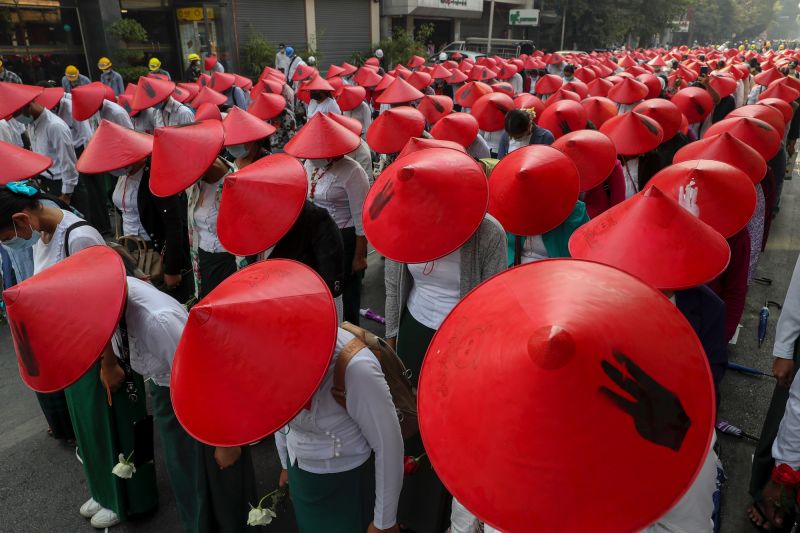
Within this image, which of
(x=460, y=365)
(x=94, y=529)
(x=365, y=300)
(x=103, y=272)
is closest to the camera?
(x=460, y=365)

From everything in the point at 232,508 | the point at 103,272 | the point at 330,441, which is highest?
the point at 103,272

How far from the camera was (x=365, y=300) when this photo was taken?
19.1ft

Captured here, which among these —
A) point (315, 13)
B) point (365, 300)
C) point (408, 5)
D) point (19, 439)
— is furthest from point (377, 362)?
point (408, 5)

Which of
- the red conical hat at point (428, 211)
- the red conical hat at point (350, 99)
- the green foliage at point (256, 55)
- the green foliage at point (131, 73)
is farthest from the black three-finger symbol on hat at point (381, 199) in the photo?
the green foliage at point (256, 55)

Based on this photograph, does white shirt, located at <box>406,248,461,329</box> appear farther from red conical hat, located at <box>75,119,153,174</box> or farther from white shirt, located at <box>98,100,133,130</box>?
white shirt, located at <box>98,100,133,130</box>

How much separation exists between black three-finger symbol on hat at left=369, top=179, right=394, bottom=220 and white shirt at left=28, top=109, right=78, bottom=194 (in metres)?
4.57

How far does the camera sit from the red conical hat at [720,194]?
9.36 ft

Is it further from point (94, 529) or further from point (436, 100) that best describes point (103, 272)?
point (436, 100)

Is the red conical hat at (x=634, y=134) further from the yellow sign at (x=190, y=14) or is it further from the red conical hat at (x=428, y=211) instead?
the yellow sign at (x=190, y=14)

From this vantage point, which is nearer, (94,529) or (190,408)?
(190,408)

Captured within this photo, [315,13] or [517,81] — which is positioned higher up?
[315,13]

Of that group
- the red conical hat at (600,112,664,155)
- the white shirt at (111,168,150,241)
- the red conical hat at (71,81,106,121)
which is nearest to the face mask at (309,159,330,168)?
the white shirt at (111,168,150,241)

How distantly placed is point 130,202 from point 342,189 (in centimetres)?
161

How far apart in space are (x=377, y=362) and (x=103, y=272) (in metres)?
1.07
